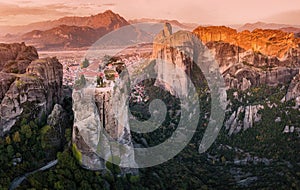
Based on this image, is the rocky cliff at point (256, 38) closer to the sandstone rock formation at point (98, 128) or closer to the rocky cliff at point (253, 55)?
the rocky cliff at point (253, 55)

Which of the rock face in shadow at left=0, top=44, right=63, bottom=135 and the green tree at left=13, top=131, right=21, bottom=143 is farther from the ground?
the rock face in shadow at left=0, top=44, right=63, bottom=135

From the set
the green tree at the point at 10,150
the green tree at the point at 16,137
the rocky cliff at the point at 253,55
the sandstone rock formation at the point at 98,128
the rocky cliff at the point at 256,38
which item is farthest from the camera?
the rocky cliff at the point at 256,38

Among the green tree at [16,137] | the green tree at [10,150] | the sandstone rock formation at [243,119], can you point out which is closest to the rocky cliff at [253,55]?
the sandstone rock formation at [243,119]

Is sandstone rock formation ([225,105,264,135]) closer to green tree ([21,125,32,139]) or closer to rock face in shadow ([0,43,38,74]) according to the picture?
rock face in shadow ([0,43,38,74])

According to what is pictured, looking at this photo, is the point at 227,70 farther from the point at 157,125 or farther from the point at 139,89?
the point at 157,125

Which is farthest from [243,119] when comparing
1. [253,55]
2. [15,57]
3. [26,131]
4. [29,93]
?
[26,131]

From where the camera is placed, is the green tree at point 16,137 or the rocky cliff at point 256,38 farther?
the rocky cliff at point 256,38

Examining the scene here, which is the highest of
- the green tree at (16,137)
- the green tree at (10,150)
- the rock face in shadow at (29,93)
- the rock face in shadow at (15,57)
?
the rock face in shadow at (15,57)

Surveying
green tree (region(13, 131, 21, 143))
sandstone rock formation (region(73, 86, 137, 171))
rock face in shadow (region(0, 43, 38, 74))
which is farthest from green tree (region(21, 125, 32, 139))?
rock face in shadow (region(0, 43, 38, 74))

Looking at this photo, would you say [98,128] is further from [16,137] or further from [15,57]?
[15,57]
